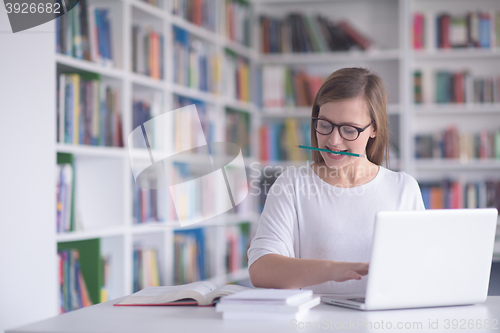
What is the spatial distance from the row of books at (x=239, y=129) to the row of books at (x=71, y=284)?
1.45 m

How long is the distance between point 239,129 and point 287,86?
50 cm

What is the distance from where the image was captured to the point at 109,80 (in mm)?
2486

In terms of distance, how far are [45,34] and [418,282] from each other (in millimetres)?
1592

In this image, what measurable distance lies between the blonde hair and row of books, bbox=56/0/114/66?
1.16m

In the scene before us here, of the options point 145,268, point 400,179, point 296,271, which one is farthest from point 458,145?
point 296,271

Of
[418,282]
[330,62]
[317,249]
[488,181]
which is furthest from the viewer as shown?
[330,62]

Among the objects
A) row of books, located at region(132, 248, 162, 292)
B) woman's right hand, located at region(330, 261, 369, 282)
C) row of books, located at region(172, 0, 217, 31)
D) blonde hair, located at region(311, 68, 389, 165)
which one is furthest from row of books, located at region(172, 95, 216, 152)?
woman's right hand, located at region(330, 261, 369, 282)

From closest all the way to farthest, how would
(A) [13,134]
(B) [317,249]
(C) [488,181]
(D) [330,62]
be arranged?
(B) [317,249]
(A) [13,134]
(C) [488,181]
(D) [330,62]

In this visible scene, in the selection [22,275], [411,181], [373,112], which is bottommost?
[22,275]

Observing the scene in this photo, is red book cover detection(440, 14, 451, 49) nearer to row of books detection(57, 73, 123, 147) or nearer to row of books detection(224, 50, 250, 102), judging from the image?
row of books detection(224, 50, 250, 102)

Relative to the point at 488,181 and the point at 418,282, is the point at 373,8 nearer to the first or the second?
the point at 488,181

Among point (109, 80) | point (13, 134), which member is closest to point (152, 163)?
point (109, 80)

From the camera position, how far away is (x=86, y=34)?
2.28 metres

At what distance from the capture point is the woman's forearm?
107 cm
